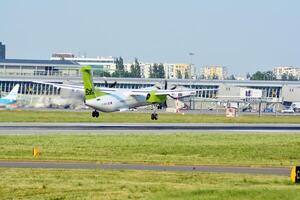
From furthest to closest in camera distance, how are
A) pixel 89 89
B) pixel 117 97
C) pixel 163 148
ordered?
pixel 117 97, pixel 89 89, pixel 163 148

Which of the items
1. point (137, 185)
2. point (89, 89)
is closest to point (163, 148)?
point (137, 185)

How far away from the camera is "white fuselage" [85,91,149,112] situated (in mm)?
97375

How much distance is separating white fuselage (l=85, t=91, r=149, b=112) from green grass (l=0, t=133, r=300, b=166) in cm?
3173

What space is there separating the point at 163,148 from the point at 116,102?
47.8m

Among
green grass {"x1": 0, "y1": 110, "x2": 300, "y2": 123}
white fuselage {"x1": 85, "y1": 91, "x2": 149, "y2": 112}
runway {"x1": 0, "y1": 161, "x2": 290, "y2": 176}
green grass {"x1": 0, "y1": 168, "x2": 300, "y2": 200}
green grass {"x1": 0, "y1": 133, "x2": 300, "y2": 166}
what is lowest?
green grass {"x1": 0, "y1": 110, "x2": 300, "y2": 123}

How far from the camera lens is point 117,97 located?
101125 mm

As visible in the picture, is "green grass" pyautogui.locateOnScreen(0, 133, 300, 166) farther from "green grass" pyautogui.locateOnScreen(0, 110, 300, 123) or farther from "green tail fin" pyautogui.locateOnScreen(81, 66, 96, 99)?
"green tail fin" pyautogui.locateOnScreen(81, 66, 96, 99)

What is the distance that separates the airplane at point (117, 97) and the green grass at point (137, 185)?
5933cm

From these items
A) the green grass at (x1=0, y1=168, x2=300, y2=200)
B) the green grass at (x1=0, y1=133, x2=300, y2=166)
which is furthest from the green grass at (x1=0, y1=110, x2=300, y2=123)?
the green grass at (x1=0, y1=168, x2=300, y2=200)

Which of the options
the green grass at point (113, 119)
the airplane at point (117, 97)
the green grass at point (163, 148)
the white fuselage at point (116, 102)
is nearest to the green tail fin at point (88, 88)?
the airplane at point (117, 97)

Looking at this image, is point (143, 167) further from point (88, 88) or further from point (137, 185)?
point (88, 88)

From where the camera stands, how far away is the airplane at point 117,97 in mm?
97625

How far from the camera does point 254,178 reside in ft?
120

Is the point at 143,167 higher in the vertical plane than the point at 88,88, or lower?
higher
